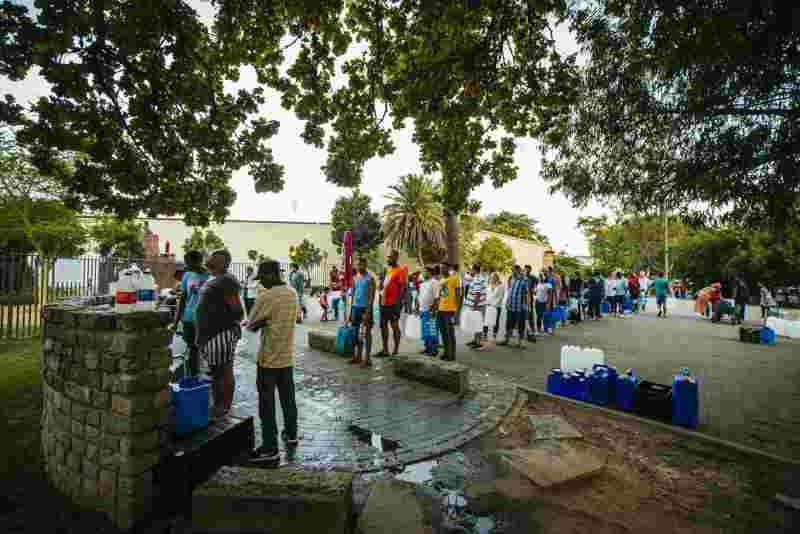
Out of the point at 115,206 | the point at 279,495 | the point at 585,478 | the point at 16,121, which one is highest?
the point at 16,121

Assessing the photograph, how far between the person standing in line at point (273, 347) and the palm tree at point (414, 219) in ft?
97.4

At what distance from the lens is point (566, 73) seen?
5.97 m

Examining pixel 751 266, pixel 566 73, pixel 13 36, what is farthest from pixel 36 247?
pixel 751 266

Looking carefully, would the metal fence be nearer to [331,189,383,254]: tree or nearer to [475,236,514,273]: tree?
[331,189,383,254]: tree

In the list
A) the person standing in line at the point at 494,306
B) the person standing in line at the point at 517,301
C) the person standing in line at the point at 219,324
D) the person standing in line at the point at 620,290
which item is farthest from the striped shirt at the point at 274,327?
the person standing in line at the point at 620,290

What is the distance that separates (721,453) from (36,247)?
2265 centimetres

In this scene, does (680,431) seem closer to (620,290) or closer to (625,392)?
(625,392)

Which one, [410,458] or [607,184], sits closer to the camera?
[410,458]

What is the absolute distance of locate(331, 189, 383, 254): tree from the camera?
36.9 meters

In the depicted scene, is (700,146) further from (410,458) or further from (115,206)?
(115,206)

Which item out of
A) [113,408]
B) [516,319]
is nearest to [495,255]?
[516,319]

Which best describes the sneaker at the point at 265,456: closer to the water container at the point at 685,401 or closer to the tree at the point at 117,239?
the water container at the point at 685,401

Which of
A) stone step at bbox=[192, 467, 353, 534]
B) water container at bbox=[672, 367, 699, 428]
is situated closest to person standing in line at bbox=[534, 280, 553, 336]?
water container at bbox=[672, 367, 699, 428]

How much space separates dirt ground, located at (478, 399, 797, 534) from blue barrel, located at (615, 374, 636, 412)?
630 millimetres
